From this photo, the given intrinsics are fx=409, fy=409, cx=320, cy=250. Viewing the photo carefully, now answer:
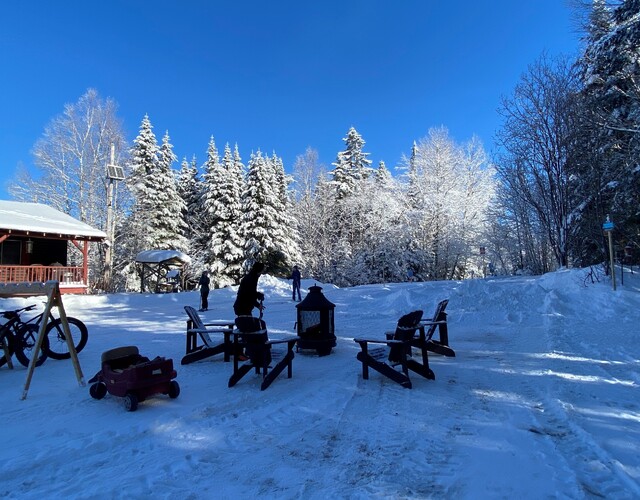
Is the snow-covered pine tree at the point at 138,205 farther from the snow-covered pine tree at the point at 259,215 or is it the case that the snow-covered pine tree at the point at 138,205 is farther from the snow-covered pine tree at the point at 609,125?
the snow-covered pine tree at the point at 609,125

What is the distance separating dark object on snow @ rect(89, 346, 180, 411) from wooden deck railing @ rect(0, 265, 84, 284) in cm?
1678

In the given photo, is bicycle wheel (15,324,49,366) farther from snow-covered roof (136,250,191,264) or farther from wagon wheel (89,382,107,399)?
snow-covered roof (136,250,191,264)

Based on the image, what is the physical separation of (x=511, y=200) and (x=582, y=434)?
30771 mm

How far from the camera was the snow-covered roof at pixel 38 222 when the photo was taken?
18.4 m

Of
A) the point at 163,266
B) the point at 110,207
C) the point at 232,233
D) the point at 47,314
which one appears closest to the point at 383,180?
the point at 232,233

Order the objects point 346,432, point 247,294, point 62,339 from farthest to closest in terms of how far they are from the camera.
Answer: point 62,339 < point 247,294 < point 346,432

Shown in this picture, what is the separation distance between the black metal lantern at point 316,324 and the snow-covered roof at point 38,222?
52.5 ft

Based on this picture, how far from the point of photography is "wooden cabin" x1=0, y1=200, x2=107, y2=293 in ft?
62.2

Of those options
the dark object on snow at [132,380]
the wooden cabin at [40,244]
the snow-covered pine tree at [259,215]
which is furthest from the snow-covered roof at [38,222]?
the dark object on snow at [132,380]

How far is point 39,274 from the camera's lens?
20.5 m

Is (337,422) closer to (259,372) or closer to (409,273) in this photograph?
(259,372)

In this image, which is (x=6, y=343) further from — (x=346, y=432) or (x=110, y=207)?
(x=110, y=207)

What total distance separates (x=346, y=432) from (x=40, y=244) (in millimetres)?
24972

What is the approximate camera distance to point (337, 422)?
449 centimetres
